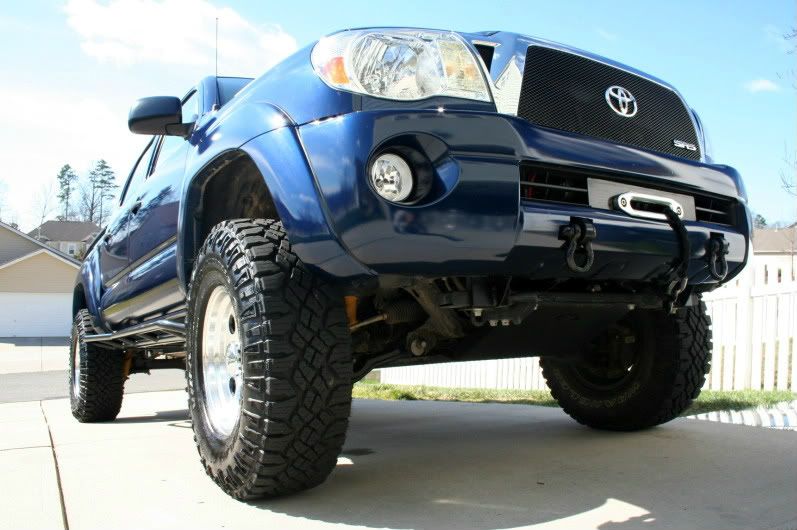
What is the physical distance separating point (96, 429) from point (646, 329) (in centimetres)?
367

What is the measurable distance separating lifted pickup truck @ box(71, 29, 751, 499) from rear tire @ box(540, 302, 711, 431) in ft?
2.05

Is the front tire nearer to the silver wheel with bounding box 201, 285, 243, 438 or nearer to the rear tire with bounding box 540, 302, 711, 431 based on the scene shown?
the silver wheel with bounding box 201, 285, 243, 438

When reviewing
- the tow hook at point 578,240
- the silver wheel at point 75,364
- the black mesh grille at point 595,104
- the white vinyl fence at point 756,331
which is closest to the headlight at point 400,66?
the black mesh grille at point 595,104

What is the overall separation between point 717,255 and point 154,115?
8.25 ft

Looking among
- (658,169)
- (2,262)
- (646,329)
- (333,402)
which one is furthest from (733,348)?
Answer: (2,262)

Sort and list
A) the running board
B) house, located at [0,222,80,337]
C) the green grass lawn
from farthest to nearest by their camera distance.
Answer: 1. house, located at [0,222,80,337]
2. the green grass lawn
3. the running board

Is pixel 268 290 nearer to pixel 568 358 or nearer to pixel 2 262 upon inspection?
pixel 568 358

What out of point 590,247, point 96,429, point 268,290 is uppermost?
point 590,247

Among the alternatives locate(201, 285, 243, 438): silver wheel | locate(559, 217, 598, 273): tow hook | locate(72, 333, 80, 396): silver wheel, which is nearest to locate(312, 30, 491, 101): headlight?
locate(559, 217, 598, 273): tow hook

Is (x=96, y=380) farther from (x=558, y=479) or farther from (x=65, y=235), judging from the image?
(x=65, y=235)

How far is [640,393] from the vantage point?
3.90 meters

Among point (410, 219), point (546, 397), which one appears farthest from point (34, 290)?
point (410, 219)

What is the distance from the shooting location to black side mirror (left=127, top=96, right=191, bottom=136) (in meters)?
3.43

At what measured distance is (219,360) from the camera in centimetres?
306
